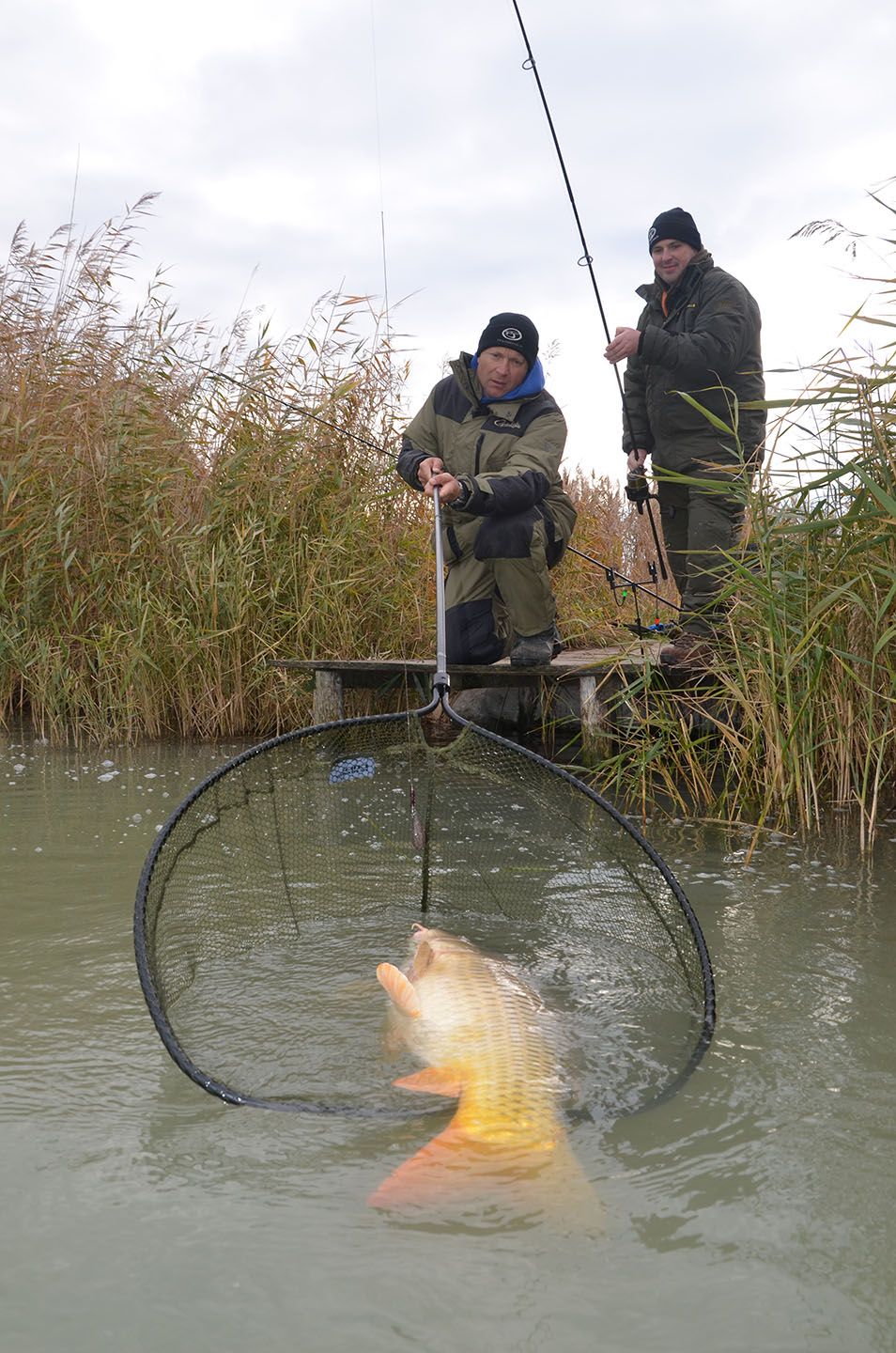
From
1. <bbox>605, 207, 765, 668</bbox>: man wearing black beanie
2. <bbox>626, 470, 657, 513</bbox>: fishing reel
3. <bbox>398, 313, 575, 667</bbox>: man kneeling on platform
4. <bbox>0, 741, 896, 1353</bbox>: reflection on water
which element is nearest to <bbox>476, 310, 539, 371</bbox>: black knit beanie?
<bbox>398, 313, 575, 667</bbox>: man kneeling on platform

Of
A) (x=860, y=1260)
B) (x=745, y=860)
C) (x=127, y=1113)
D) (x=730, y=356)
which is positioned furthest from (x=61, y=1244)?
(x=730, y=356)

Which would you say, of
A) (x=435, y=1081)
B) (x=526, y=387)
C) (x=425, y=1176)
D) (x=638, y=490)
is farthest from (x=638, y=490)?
(x=425, y=1176)

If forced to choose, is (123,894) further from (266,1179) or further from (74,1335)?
(74,1335)

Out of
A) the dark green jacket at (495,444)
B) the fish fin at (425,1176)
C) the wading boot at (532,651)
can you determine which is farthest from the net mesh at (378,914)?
the dark green jacket at (495,444)

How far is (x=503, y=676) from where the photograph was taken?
5.29 meters

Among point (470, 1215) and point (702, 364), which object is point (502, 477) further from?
point (470, 1215)

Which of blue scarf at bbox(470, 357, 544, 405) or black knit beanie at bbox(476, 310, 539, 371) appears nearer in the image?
black knit beanie at bbox(476, 310, 539, 371)

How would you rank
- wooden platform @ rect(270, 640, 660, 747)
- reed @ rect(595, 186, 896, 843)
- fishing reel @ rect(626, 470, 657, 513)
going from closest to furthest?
reed @ rect(595, 186, 896, 843) < wooden platform @ rect(270, 640, 660, 747) < fishing reel @ rect(626, 470, 657, 513)

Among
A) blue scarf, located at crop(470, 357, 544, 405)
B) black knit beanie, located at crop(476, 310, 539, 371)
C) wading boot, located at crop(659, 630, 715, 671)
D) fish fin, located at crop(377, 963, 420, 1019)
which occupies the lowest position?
fish fin, located at crop(377, 963, 420, 1019)

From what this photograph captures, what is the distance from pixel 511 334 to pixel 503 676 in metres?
1.46

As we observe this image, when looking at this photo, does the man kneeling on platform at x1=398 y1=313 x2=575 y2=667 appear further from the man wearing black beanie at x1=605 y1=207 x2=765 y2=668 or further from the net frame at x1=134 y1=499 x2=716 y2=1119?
the net frame at x1=134 y1=499 x2=716 y2=1119

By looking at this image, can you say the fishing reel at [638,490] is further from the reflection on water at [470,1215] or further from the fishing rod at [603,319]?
→ the reflection on water at [470,1215]

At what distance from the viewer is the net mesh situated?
2279 millimetres

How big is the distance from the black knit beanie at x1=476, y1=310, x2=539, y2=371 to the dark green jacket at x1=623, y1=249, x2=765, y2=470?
0.50 m
